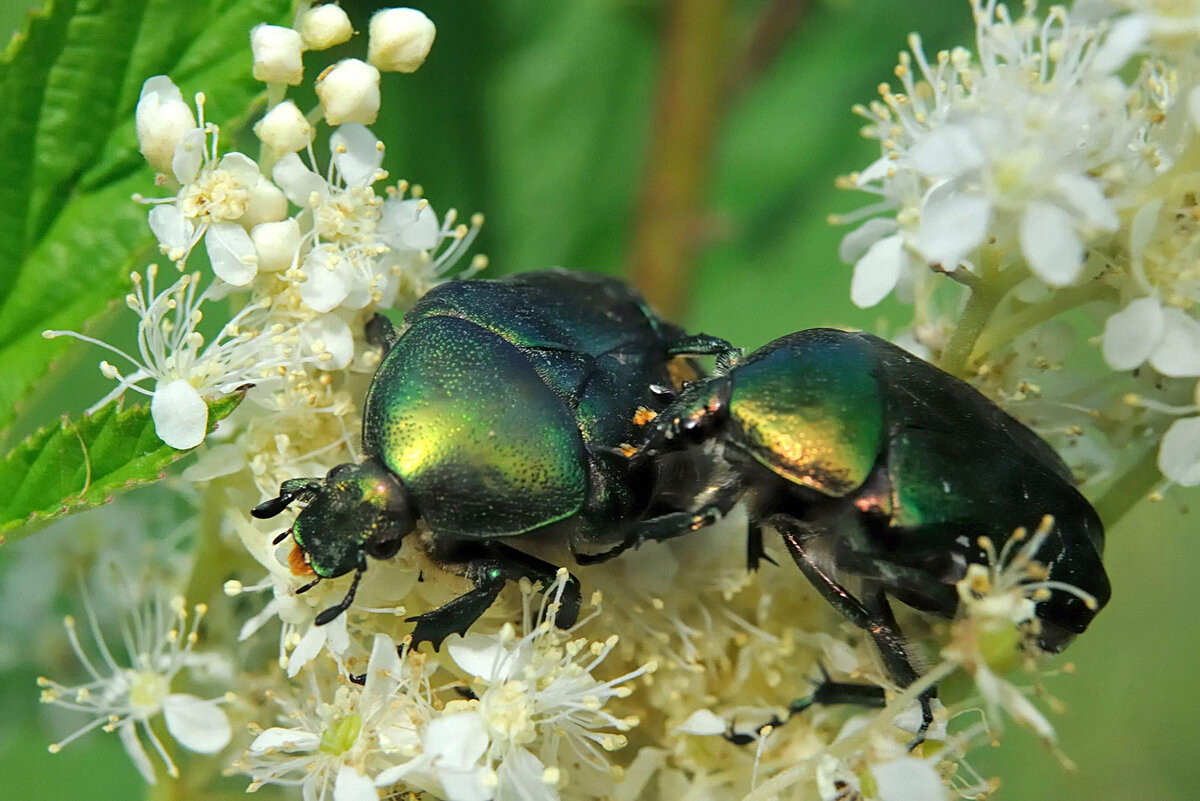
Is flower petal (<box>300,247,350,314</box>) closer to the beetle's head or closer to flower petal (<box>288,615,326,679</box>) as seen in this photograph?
the beetle's head

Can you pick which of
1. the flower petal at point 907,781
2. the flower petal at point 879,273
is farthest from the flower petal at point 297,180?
the flower petal at point 907,781

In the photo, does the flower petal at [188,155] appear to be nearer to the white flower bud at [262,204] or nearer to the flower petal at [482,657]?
the white flower bud at [262,204]

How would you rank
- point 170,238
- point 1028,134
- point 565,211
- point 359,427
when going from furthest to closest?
point 565,211
point 359,427
point 170,238
point 1028,134

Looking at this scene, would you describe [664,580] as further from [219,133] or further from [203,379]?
[219,133]

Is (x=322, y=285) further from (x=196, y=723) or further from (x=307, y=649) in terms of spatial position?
(x=196, y=723)

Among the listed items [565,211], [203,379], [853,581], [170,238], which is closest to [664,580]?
[853,581]

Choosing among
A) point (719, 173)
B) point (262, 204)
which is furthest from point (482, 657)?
point (719, 173)
